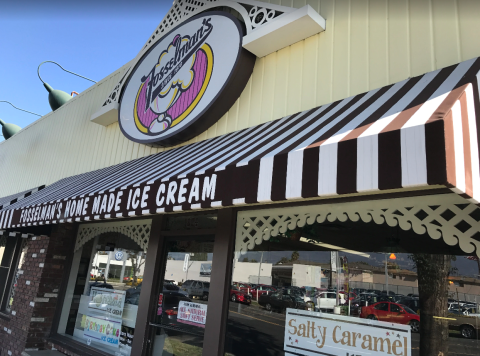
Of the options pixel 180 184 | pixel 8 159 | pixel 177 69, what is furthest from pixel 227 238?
pixel 8 159

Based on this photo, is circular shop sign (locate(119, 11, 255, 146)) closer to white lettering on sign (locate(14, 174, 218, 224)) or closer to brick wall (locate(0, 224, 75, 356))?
white lettering on sign (locate(14, 174, 218, 224))

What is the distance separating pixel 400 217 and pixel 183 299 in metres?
2.83

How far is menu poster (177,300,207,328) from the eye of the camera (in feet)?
13.7

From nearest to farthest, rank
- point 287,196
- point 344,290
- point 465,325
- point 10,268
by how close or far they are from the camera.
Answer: point 287,196
point 465,325
point 344,290
point 10,268

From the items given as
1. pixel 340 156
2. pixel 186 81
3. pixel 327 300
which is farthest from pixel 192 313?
pixel 186 81

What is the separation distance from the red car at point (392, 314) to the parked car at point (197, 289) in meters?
1.85

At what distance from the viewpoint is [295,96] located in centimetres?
407

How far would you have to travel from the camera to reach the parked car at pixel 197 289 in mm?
4277

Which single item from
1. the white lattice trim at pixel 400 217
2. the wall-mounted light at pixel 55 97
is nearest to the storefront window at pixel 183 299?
the white lattice trim at pixel 400 217

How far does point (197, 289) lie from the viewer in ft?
14.5

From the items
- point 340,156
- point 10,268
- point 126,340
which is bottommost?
point 126,340

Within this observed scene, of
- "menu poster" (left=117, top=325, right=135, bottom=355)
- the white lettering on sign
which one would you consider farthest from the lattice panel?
"menu poster" (left=117, top=325, right=135, bottom=355)

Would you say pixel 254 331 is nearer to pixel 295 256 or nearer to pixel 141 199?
pixel 295 256

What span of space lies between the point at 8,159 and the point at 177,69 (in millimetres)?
8579
